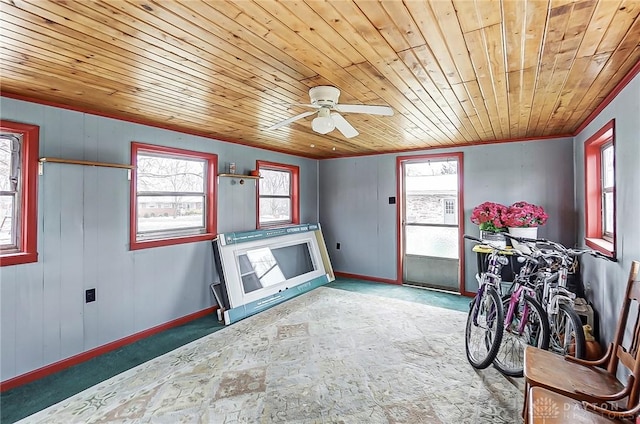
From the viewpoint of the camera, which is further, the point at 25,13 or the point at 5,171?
the point at 5,171

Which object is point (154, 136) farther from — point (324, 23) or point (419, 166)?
point (419, 166)

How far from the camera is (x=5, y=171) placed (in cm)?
254

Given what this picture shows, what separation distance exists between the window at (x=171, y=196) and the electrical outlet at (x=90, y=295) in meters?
0.56

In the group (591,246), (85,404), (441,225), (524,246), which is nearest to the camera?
(85,404)

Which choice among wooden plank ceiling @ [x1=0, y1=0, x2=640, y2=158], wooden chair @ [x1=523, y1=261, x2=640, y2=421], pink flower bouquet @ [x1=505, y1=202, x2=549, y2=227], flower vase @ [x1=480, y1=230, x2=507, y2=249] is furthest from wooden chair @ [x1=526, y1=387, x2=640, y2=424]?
pink flower bouquet @ [x1=505, y1=202, x2=549, y2=227]

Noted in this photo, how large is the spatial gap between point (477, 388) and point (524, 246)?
170cm

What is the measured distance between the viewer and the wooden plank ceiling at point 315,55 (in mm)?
1417

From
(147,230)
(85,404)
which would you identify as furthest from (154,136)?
(85,404)

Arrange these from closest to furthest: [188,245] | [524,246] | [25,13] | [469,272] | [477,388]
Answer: [25,13], [477,388], [524,246], [188,245], [469,272]

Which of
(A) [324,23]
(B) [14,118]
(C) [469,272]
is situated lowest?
(C) [469,272]

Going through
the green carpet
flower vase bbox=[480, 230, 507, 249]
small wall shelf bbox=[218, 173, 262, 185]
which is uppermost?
small wall shelf bbox=[218, 173, 262, 185]

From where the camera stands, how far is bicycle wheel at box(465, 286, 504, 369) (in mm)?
2557

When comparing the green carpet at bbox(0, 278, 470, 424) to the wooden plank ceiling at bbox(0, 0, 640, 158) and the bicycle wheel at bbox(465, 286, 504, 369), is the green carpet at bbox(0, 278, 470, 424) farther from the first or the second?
the wooden plank ceiling at bbox(0, 0, 640, 158)

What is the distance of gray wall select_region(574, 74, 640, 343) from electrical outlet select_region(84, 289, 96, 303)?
4311mm
